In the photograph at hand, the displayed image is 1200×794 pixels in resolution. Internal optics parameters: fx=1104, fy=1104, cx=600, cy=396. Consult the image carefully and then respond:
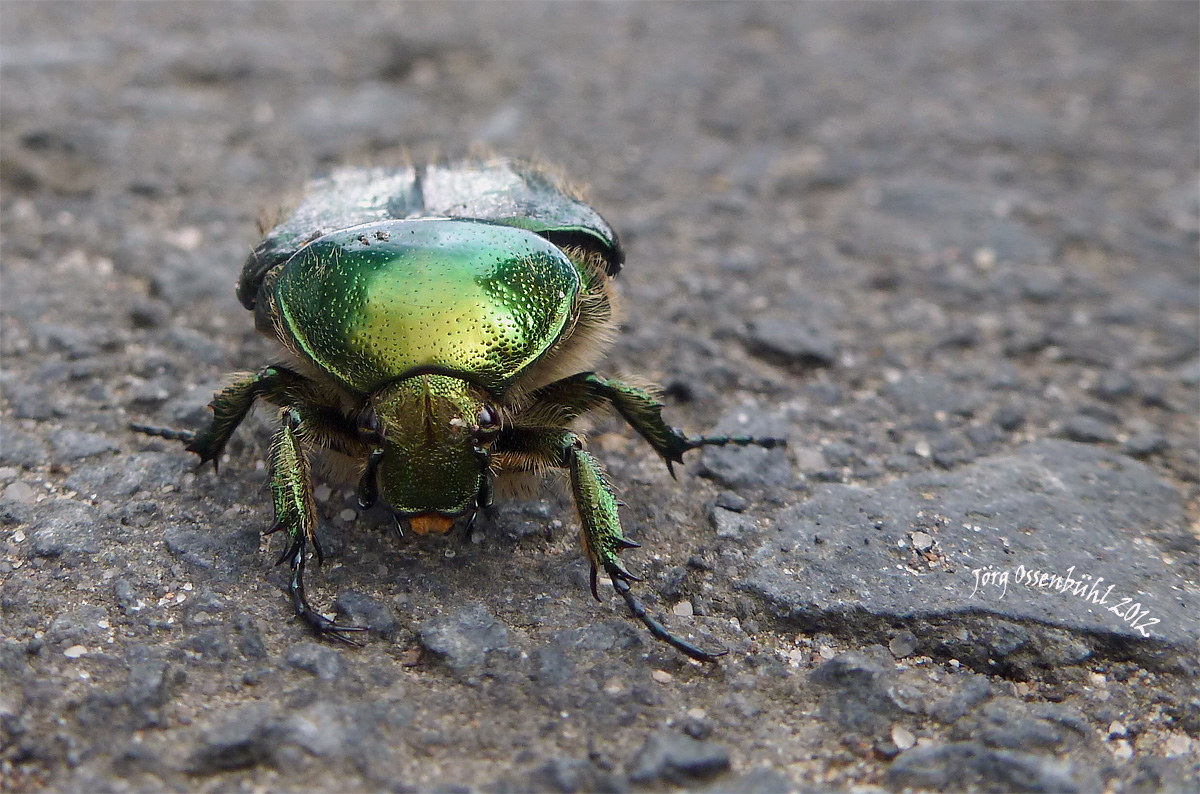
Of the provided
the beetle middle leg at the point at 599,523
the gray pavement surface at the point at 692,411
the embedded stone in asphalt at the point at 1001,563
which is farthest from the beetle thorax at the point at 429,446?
the embedded stone in asphalt at the point at 1001,563

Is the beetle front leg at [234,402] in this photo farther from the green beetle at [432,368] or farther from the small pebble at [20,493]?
the small pebble at [20,493]

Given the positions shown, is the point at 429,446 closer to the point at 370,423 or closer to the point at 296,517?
the point at 370,423

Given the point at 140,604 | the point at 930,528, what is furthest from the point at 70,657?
the point at 930,528

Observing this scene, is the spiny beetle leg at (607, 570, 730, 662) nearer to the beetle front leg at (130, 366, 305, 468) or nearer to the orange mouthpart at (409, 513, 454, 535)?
the orange mouthpart at (409, 513, 454, 535)

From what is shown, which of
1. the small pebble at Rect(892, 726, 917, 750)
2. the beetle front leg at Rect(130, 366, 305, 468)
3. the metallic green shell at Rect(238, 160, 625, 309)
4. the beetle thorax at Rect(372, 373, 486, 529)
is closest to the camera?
the small pebble at Rect(892, 726, 917, 750)

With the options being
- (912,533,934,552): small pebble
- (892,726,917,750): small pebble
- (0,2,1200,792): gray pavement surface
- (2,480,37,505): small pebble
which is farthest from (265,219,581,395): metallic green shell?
(892,726,917,750): small pebble

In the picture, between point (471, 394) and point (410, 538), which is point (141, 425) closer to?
point (410, 538)
